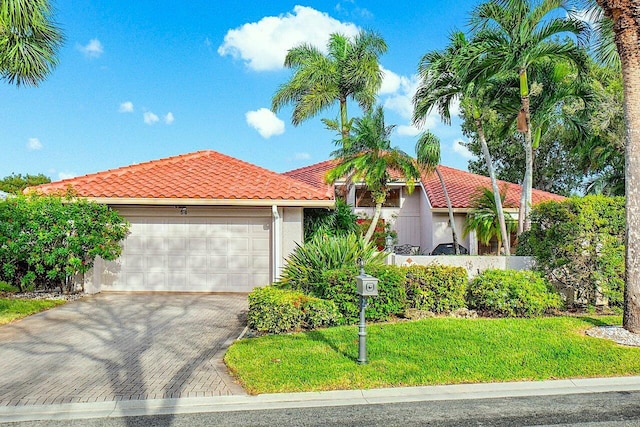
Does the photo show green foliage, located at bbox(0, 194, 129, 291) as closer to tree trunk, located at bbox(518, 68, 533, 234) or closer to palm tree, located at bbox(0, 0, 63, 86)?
palm tree, located at bbox(0, 0, 63, 86)

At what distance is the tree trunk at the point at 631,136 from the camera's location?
25.6ft

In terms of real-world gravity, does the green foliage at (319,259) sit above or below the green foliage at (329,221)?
below

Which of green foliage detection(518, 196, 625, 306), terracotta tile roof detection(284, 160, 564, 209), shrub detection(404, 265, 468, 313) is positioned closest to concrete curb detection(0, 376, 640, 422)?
→ shrub detection(404, 265, 468, 313)

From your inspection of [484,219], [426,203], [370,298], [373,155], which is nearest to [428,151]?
[373,155]

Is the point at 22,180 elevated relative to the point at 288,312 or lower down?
elevated

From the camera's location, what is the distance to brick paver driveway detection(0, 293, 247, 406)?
5.72 meters

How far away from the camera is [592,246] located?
961 cm

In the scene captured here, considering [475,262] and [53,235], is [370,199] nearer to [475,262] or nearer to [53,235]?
[475,262]

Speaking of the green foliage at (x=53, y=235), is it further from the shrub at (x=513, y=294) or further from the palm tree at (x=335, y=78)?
the palm tree at (x=335, y=78)

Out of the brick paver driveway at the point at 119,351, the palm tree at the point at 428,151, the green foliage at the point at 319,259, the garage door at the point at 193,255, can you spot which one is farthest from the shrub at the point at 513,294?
the palm tree at the point at 428,151

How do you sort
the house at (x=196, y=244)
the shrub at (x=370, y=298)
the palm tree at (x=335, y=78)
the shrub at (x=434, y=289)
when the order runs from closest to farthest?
the shrub at (x=370, y=298)
the shrub at (x=434, y=289)
the house at (x=196, y=244)
the palm tree at (x=335, y=78)

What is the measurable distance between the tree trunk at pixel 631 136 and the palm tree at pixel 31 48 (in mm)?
11509

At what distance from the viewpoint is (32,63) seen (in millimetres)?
11766

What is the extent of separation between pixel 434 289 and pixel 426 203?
44.9ft
